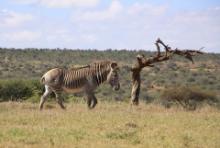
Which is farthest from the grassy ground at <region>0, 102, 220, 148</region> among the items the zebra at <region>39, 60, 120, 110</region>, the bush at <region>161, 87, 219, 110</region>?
the bush at <region>161, 87, 219, 110</region>

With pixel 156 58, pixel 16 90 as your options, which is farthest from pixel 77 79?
pixel 16 90

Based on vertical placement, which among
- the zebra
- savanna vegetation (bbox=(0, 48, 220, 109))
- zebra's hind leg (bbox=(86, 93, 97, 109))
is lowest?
savanna vegetation (bbox=(0, 48, 220, 109))

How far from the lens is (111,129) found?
13.8 m

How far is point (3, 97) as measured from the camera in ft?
84.9

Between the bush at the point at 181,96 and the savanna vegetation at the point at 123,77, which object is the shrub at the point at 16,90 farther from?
the bush at the point at 181,96

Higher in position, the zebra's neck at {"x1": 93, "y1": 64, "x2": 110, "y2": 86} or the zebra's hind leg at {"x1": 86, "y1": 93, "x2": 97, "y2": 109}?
the zebra's neck at {"x1": 93, "y1": 64, "x2": 110, "y2": 86}

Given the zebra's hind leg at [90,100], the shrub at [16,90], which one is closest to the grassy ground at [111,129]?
the zebra's hind leg at [90,100]

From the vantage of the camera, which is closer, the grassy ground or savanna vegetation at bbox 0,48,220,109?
the grassy ground

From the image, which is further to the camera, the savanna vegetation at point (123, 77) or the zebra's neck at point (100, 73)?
the savanna vegetation at point (123, 77)

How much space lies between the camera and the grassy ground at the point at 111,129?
1198 cm

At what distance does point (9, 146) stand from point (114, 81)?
330 inches

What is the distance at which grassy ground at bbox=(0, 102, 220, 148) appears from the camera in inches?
472

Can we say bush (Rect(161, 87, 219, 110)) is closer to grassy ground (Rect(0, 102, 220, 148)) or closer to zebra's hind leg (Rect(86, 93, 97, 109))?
zebra's hind leg (Rect(86, 93, 97, 109))

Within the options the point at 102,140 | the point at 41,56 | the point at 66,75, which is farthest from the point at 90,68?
the point at 41,56
